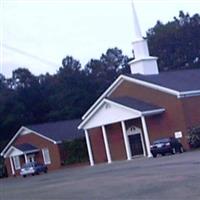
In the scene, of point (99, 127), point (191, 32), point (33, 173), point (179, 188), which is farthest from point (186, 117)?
point (191, 32)

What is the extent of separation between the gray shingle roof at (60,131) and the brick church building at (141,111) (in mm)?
7455

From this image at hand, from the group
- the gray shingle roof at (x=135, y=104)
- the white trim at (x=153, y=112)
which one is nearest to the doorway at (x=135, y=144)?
the gray shingle roof at (x=135, y=104)

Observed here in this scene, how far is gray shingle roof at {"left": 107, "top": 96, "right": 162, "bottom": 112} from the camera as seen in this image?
48103mm

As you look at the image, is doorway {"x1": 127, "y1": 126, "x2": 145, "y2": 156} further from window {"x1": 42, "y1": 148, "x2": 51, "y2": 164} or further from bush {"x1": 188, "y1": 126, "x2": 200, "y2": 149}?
window {"x1": 42, "y1": 148, "x2": 51, "y2": 164}

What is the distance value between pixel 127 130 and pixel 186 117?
6.00 m

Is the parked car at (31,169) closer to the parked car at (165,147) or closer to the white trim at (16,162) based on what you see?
the white trim at (16,162)

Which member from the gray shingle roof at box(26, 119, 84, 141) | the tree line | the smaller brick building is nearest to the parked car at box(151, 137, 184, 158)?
the smaller brick building

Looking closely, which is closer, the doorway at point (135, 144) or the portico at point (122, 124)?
the portico at point (122, 124)

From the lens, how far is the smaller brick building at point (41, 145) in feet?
201

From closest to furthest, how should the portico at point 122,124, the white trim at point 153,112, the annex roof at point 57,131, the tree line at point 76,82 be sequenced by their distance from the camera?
the white trim at point 153,112, the portico at point 122,124, the annex roof at point 57,131, the tree line at point 76,82

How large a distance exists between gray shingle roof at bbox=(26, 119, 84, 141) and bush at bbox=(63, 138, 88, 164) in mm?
1568

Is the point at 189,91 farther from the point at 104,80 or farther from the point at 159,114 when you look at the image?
the point at 104,80

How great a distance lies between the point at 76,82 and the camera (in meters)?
86.7

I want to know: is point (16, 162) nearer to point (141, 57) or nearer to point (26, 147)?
point (26, 147)
